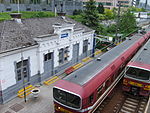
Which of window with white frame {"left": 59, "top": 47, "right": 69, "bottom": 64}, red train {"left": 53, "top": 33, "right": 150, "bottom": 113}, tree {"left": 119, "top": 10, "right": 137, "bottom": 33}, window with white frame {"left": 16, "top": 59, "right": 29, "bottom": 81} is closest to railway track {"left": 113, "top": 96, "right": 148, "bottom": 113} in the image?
red train {"left": 53, "top": 33, "right": 150, "bottom": 113}

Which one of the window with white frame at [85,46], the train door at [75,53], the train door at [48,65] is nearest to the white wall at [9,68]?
the train door at [48,65]

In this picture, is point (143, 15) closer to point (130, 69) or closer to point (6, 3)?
point (6, 3)

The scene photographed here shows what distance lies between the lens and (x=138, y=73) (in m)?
12.1

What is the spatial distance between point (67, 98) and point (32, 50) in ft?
21.0

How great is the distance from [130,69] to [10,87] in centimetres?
943

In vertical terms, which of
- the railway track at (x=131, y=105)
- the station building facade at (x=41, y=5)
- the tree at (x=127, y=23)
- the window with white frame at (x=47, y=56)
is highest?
the station building facade at (x=41, y=5)

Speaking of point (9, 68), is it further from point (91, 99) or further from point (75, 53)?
point (75, 53)

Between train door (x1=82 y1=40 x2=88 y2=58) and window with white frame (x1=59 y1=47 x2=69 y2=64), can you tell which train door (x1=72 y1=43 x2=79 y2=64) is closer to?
window with white frame (x1=59 y1=47 x2=69 y2=64)

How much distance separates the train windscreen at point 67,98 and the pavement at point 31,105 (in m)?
2.63

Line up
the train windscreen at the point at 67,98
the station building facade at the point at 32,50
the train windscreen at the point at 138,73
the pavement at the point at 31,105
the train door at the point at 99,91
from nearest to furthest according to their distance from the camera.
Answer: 1. the train windscreen at the point at 67,98
2. the train door at the point at 99,91
3. the pavement at the point at 31,105
4. the train windscreen at the point at 138,73
5. the station building facade at the point at 32,50

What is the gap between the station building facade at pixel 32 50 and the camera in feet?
39.7

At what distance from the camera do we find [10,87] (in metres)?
12.5

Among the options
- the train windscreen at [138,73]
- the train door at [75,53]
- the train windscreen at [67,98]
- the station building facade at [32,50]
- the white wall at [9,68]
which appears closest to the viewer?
the train windscreen at [67,98]

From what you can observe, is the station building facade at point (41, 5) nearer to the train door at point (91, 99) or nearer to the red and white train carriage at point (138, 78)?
the red and white train carriage at point (138, 78)
